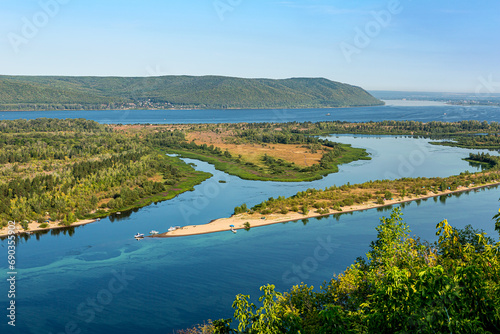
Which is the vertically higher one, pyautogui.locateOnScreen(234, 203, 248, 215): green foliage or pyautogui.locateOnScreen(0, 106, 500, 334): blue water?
pyautogui.locateOnScreen(234, 203, 248, 215): green foliage

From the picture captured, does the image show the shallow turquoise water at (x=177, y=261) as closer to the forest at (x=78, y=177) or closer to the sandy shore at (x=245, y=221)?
the sandy shore at (x=245, y=221)

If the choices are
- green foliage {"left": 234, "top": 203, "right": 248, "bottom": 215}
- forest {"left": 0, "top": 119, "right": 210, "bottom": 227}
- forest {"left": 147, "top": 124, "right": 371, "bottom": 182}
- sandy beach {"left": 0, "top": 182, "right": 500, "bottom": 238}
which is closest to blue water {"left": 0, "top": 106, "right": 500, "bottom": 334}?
green foliage {"left": 234, "top": 203, "right": 248, "bottom": 215}

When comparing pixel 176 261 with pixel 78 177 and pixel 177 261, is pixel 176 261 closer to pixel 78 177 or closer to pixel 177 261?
pixel 177 261

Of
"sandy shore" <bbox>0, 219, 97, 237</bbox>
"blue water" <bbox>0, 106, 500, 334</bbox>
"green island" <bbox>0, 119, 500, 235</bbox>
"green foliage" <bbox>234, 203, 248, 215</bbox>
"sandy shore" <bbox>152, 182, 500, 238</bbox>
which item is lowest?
"blue water" <bbox>0, 106, 500, 334</bbox>

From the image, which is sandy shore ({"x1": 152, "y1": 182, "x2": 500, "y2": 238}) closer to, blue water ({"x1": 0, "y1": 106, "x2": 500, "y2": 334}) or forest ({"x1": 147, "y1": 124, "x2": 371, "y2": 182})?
blue water ({"x1": 0, "y1": 106, "x2": 500, "y2": 334})

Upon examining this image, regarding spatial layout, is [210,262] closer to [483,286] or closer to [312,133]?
[483,286]

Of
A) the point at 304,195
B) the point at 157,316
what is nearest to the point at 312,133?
the point at 304,195

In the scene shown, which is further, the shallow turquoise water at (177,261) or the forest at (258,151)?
the forest at (258,151)

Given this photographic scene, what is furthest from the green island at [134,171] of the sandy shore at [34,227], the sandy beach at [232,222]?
the sandy beach at [232,222]

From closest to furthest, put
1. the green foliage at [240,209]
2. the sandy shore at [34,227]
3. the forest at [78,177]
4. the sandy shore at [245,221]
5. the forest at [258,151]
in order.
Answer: the sandy shore at [34,227] → the sandy shore at [245,221] → the forest at [78,177] → the green foliage at [240,209] → the forest at [258,151]
